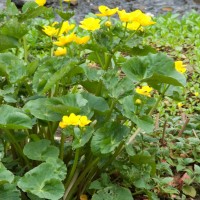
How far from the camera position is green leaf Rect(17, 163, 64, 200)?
168 cm

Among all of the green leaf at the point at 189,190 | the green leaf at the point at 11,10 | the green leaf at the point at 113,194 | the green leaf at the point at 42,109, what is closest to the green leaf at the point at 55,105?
the green leaf at the point at 42,109

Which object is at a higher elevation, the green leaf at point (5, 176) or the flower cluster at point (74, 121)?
the flower cluster at point (74, 121)

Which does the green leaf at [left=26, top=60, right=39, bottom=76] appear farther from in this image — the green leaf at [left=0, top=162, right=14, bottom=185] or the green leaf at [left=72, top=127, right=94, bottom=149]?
the green leaf at [left=0, top=162, right=14, bottom=185]

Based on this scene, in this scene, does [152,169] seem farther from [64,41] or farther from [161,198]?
[64,41]

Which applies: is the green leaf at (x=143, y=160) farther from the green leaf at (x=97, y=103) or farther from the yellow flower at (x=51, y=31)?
the yellow flower at (x=51, y=31)

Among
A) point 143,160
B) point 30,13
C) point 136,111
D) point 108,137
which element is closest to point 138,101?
point 136,111

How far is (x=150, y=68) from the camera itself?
6.42ft

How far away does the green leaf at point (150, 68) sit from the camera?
1927 mm

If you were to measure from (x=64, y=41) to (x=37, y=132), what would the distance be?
1.48 feet

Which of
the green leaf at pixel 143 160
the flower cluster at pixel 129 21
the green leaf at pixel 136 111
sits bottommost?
the green leaf at pixel 143 160

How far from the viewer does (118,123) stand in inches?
75.0

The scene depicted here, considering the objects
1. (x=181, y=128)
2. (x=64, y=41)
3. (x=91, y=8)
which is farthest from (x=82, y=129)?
(x=91, y=8)

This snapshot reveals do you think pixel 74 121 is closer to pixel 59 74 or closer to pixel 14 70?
pixel 59 74

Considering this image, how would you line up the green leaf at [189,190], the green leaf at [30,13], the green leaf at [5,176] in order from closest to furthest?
the green leaf at [5,176] < the green leaf at [30,13] < the green leaf at [189,190]
